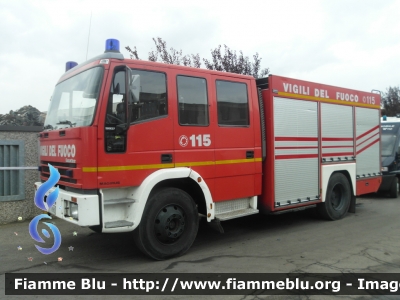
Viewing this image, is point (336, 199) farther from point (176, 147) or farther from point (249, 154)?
point (176, 147)

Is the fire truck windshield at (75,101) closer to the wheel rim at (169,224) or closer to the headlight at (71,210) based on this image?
the headlight at (71,210)

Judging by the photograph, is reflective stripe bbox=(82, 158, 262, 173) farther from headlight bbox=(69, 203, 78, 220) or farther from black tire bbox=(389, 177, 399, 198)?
black tire bbox=(389, 177, 399, 198)

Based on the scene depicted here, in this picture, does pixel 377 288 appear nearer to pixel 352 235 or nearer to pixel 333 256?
pixel 333 256

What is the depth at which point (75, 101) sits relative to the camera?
522 centimetres

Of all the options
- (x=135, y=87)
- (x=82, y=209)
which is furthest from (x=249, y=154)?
(x=82, y=209)

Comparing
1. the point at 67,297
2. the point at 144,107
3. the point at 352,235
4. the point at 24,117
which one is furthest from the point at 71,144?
the point at 24,117

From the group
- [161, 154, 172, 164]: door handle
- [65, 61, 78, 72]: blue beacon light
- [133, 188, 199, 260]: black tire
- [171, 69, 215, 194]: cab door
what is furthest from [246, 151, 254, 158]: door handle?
[65, 61, 78, 72]: blue beacon light

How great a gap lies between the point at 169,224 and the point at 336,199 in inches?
178

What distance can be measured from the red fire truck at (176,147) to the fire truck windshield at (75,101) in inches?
0.8

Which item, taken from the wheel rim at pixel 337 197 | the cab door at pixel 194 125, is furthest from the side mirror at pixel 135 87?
the wheel rim at pixel 337 197

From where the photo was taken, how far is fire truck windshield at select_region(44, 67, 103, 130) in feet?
15.9

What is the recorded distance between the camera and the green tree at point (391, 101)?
35.8 m

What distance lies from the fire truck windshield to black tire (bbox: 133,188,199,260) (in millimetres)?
1452

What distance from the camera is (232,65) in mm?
16484
